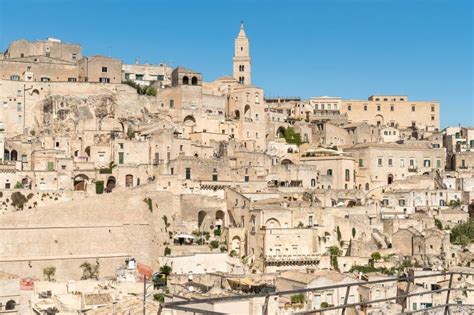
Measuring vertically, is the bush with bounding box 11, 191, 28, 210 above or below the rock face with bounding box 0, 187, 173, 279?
above

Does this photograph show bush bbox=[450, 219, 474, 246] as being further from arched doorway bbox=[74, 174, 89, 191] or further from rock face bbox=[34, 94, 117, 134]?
rock face bbox=[34, 94, 117, 134]

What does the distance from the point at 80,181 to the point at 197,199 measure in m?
6.60

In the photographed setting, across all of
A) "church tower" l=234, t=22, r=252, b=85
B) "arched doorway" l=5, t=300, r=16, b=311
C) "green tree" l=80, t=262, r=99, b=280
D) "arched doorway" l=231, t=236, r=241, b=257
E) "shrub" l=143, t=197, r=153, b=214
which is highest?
"church tower" l=234, t=22, r=252, b=85

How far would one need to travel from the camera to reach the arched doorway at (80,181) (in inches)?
1484

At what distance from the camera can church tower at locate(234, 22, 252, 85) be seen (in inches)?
2576

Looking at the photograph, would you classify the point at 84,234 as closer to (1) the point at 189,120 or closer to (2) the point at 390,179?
(1) the point at 189,120

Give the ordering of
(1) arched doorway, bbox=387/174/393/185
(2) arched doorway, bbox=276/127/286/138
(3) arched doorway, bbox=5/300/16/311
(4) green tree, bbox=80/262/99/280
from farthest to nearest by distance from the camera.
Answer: (2) arched doorway, bbox=276/127/286/138
(1) arched doorway, bbox=387/174/393/185
(4) green tree, bbox=80/262/99/280
(3) arched doorway, bbox=5/300/16/311

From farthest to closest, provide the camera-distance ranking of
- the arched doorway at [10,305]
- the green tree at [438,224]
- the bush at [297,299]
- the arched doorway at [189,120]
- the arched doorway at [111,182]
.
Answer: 1. the arched doorway at [189,120]
2. the green tree at [438,224]
3. the arched doorway at [111,182]
4. the bush at [297,299]
5. the arched doorway at [10,305]

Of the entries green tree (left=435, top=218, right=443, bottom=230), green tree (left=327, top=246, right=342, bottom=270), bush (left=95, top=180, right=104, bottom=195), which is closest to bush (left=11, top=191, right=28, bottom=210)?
bush (left=95, top=180, right=104, bottom=195)

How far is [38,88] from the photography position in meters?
46.7

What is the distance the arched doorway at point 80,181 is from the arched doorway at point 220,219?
23.3ft

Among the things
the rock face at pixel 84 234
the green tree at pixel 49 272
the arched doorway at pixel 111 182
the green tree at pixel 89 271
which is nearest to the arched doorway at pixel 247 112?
the arched doorway at pixel 111 182

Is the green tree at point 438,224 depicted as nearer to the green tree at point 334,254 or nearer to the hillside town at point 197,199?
the hillside town at point 197,199

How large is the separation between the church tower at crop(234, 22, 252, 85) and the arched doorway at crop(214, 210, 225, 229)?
3038 centimetres
